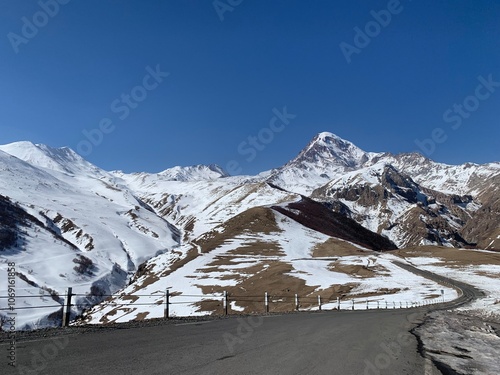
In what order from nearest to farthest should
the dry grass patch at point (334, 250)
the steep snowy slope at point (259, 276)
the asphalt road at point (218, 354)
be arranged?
Result: the asphalt road at point (218, 354) → the steep snowy slope at point (259, 276) → the dry grass patch at point (334, 250)

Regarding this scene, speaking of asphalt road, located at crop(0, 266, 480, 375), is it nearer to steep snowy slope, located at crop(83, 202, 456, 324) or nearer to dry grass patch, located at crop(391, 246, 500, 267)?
steep snowy slope, located at crop(83, 202, 456, 324)

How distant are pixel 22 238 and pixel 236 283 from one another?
10491 centimetres

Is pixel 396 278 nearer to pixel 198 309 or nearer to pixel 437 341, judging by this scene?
pixel 198 309

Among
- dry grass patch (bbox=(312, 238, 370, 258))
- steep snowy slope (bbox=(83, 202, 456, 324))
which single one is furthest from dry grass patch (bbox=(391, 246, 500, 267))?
steep snowy slope (bbox=(83, 202, 456, 324))

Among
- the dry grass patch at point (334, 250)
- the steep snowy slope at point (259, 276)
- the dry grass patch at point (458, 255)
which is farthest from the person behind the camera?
the dry grass patch at point (334, 250)

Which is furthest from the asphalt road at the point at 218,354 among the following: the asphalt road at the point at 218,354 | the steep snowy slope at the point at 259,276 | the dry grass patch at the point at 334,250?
the dry grass patch at the point at 334,250

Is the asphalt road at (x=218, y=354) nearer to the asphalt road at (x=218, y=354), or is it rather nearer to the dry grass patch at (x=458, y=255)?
the asphalt road at (x=218, y=354)

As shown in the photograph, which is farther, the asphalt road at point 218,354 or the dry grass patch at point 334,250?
the dry grass patch at point 334,250

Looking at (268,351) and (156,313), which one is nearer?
(268,351)

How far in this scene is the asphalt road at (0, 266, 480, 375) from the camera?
8.42m

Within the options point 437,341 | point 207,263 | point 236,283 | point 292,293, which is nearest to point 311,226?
point 207,263

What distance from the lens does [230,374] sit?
8148mm

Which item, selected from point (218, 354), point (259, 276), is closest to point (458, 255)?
point (259, 276)

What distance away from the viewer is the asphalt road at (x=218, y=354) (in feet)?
27.6
